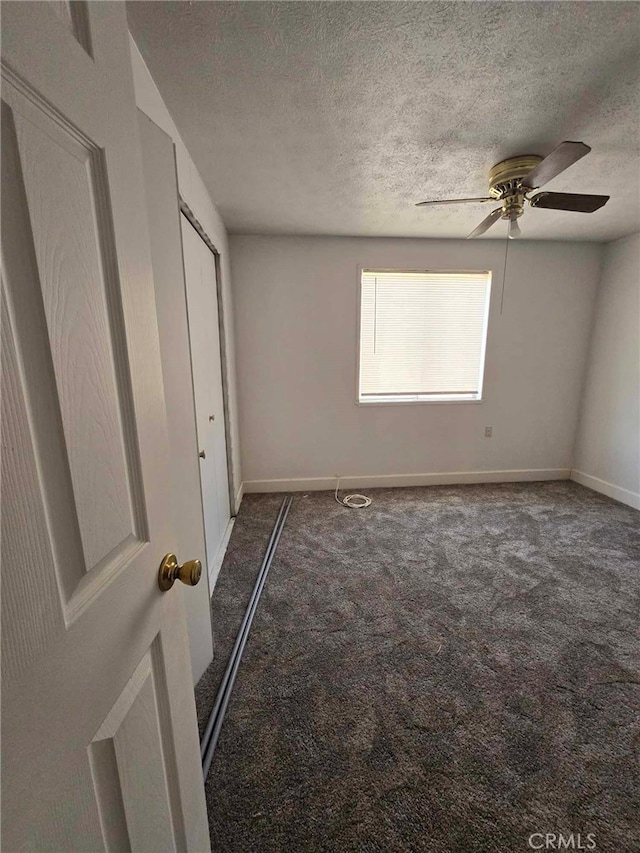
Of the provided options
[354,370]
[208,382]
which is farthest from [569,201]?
[208,382]

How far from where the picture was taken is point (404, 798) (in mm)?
1070

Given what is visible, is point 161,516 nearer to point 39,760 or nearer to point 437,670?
point 39,760

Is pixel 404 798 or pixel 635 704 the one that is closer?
pixel 404 798

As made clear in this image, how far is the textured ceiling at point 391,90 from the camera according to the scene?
1094 millimetres

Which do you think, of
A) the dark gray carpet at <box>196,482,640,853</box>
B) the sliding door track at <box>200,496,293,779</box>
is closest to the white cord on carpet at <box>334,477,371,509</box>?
the dark gray carpet at <box>196,482,640,853</box>

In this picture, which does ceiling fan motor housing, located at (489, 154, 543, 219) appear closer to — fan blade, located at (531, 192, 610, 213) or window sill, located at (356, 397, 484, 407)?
fan blade, located at (531, 192, 610, 213)

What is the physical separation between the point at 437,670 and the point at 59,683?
1.62 meters

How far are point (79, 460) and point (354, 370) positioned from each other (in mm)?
3040

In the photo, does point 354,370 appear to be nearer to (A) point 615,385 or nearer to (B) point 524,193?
(B) point 524,193

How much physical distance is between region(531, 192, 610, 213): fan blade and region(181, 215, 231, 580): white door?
1.91 meters

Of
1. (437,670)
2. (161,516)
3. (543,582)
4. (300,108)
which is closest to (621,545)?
(543,582)

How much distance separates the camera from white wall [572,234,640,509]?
3.10 m

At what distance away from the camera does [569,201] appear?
1.78 meters

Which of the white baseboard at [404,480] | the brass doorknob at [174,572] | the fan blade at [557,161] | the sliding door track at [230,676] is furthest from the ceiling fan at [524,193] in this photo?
the sliding door track at [230,676]
